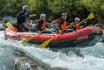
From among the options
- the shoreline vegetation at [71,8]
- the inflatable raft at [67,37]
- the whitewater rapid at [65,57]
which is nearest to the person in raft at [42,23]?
the inflatable raft at [67,37]

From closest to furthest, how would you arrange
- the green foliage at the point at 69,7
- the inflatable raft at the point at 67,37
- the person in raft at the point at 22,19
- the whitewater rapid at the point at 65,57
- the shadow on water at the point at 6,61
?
1. the shadow on water at the point at 6,61
2. the whitewater rapid at the point at 65,57
3. the inflatable raft at the point at 67,37
4. the person in raft at the point at 22,19
5. the green foliage at the point at 69,7

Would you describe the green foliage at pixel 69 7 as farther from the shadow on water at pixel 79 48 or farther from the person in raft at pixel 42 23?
the person in raft at pixel 42 23

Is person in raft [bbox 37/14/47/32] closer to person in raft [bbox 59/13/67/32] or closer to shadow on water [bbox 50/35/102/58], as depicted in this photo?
person in raft [bbox 59/13/67/32]

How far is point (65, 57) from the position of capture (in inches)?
544

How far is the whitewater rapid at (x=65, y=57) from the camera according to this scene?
37.9ft

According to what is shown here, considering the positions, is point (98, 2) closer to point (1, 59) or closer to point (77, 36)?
point (77, 36)

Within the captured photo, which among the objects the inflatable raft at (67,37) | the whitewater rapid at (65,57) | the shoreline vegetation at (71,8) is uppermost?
the inflatable raft at (67,37)

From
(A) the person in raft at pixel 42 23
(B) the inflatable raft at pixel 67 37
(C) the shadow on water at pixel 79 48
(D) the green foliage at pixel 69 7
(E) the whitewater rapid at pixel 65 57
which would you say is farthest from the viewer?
(D) the green foliage at pixel 69 7

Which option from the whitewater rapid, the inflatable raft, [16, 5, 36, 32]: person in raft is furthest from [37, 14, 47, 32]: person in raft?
[16, 5, 36, 32]: person in raft

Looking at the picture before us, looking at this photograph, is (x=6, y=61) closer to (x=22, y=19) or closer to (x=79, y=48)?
(x=79, y=48)

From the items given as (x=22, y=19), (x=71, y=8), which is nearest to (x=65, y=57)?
(x=22, y=19)

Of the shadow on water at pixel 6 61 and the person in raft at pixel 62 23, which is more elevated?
the person in raft at pixel 62 23

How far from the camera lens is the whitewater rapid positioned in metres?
11.5

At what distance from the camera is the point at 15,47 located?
48.2 feet
